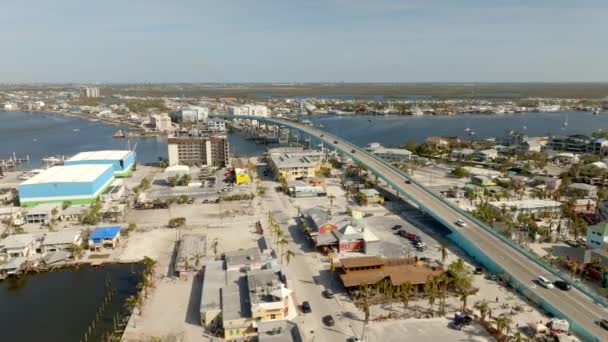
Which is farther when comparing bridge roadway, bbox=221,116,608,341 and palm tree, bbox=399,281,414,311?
palm tree, bbox=399,281,414,311

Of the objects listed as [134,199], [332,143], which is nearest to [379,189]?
[332,143]

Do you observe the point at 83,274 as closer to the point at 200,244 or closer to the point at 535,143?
the point at 200,244

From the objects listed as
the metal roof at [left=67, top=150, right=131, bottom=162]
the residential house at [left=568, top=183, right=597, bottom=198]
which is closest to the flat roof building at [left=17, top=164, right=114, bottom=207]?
the metal roof at [left=67, top=150, right=131, bottom=162]

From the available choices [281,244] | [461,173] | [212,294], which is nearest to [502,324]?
[212,294]

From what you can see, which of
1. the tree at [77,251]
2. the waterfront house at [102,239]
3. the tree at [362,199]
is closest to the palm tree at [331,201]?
the tree at [362,199]

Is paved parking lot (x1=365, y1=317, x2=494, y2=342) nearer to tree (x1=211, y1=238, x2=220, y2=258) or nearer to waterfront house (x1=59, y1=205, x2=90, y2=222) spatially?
tree (x1=211, y1=238, x2=220, y2=258)

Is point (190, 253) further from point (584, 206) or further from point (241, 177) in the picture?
point (584, 206)
